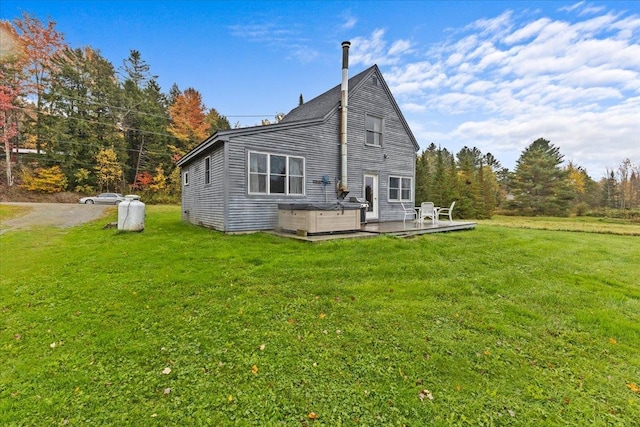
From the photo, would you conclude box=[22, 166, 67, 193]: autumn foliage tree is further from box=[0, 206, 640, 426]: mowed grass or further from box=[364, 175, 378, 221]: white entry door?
box=[364, 175, 378, 221]: white entry door

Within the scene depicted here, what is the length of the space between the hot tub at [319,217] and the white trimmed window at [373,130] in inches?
173

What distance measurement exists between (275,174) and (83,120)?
2727cm

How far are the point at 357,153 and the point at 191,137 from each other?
2469cm

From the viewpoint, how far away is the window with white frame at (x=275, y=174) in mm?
8703

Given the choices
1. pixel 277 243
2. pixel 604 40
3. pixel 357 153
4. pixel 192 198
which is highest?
pixel 604 40

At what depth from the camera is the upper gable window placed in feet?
37.8

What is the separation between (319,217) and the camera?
774 centimetres

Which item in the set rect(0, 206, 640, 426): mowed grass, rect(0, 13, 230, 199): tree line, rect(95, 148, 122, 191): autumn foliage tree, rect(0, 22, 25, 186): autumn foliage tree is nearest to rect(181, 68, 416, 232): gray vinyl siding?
rect(0, 206, 640, 426): mowed grass

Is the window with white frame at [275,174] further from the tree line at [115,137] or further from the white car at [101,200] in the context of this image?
the white car at [101,200]

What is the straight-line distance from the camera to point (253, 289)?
13.9 ft

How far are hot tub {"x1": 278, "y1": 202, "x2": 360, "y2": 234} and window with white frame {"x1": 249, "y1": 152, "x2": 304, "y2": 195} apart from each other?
82 cm

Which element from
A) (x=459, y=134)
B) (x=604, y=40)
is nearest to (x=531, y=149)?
(x=459, y=134)

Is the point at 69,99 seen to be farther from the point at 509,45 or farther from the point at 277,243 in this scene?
the point at 509,45

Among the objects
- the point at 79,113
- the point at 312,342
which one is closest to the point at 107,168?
the point at 79,113
